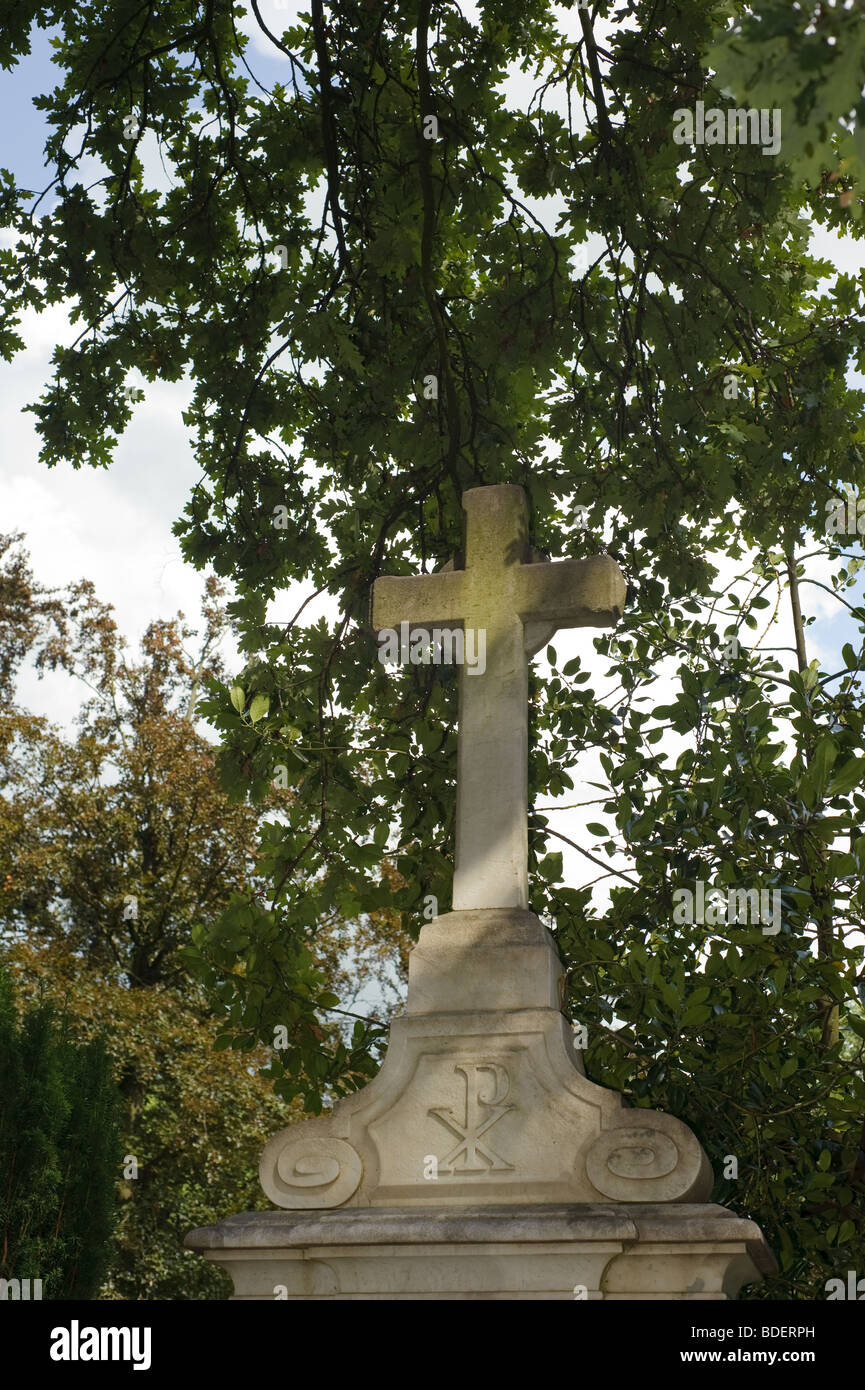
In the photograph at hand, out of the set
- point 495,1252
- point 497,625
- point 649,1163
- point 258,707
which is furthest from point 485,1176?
→ point 258,707

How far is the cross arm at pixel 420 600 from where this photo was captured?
15.2ft

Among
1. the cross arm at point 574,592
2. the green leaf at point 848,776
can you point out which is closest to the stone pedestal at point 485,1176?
the cross arm at point 574,592

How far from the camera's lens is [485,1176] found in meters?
3.61

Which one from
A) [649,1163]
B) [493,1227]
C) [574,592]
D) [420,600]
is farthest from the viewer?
[420,600]

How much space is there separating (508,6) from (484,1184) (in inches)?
231

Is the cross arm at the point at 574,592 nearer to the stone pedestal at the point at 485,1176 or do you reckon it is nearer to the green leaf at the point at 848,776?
the green leaf at the point at 848,776

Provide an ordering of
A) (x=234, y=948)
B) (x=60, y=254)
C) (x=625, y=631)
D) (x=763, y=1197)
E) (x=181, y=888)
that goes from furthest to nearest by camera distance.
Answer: (x=181, y=888)
(x=625, y=631)
(x=60, y=254)
(x=234, y=948)
(x=763, y=1197)

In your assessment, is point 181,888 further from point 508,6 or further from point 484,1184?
point 484,1184

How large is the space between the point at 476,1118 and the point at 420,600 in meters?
1.84

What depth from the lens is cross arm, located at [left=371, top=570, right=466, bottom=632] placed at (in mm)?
4621

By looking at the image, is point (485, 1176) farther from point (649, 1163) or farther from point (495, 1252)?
point (649, 1163)

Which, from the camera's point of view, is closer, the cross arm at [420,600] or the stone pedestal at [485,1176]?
the stone pedestal at [485,1176]

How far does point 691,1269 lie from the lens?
3.27 meters
